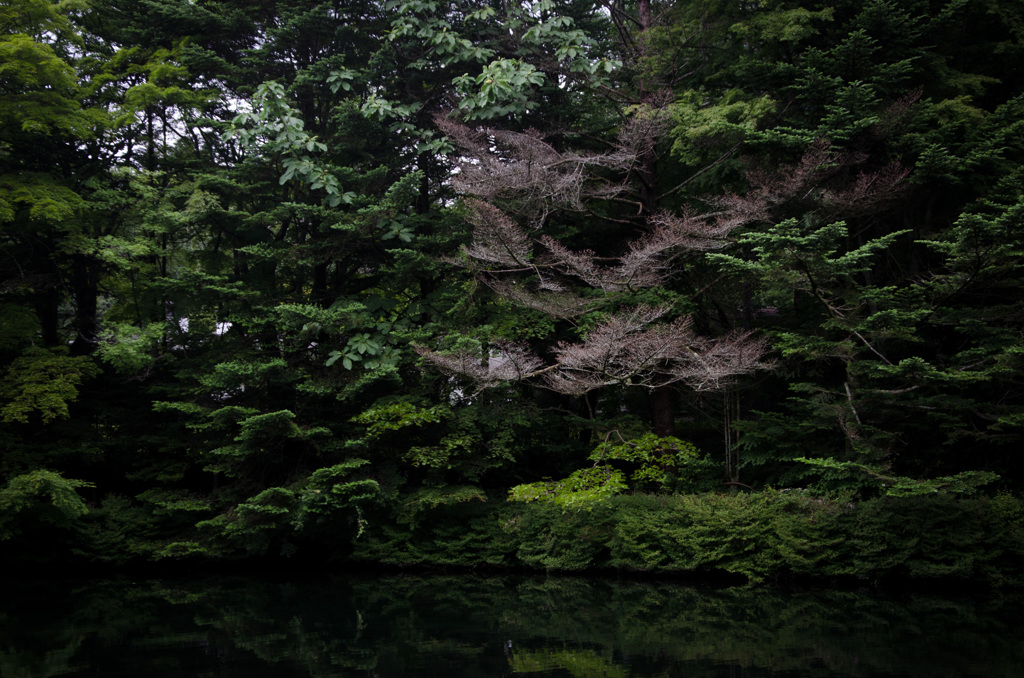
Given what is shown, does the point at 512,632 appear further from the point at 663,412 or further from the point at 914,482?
the point at 663,412

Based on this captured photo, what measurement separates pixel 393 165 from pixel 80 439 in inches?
275

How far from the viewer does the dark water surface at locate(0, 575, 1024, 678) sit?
4750 millimetres

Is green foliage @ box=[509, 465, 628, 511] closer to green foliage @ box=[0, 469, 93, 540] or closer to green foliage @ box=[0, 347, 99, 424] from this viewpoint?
green foliage @ box=[0, 469, 93, 540]

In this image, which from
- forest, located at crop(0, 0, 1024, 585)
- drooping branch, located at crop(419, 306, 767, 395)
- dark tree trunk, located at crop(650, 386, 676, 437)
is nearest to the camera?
forest, located at crop(0, 0, 1024, 585)

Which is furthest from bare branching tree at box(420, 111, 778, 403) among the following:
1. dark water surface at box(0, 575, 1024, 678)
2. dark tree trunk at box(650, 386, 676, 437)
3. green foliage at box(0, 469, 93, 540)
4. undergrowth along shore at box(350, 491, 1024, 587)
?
green foliage at box(0, 469, 93, 540)

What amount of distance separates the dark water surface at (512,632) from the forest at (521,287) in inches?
38.0

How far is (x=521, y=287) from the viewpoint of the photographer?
31.2ft

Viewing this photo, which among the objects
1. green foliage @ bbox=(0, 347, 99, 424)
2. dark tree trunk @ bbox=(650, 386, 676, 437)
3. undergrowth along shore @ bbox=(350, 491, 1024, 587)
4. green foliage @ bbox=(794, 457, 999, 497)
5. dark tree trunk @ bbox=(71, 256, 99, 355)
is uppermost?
dark tree trunk @ bbox=(71, 256, 99, 355)

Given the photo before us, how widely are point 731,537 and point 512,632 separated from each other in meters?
3.33

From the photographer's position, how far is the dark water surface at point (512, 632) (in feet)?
15.6

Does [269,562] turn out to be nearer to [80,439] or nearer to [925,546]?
[80,439]

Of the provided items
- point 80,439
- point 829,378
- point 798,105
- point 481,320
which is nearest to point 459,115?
point 481,320

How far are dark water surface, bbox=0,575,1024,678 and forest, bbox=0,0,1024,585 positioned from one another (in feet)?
3.17

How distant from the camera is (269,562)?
1070 centimetres
